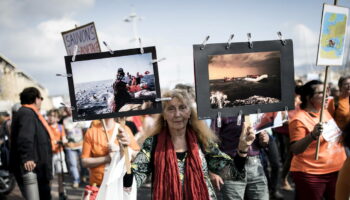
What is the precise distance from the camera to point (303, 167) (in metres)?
3.14

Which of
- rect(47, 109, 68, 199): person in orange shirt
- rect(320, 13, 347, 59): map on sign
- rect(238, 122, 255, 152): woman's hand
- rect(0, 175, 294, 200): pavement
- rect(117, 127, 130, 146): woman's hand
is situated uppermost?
rect(320, 13, 347, 59): map on sign

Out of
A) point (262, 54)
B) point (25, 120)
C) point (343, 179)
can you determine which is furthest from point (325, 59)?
point (25, 120)

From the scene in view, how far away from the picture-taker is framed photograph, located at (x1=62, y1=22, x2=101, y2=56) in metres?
2.89

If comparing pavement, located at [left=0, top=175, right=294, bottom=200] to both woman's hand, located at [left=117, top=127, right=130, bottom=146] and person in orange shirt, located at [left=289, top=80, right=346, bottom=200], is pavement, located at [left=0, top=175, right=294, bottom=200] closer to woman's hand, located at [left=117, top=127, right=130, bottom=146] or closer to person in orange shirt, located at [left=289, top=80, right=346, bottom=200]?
person in orange shirt, located at [left=289, top=80, right=346, bottom=200]

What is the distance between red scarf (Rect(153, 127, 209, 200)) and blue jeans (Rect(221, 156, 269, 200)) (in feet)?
3.18

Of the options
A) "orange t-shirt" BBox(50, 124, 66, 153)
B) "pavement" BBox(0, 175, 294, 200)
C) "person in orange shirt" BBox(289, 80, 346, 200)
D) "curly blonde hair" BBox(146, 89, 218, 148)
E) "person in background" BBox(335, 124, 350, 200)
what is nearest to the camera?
"person in background" BBox(335, 124, 350, 200)

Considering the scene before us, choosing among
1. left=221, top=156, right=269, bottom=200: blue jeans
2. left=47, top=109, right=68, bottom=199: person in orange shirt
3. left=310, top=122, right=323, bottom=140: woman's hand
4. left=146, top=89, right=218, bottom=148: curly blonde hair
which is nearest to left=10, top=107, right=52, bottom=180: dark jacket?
left=47, top=109, right=68, bottom=199: person in orange shirt

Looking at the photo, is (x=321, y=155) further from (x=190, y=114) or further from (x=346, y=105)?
(x=346, y=105)

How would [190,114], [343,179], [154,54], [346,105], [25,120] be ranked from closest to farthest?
[343,179]
[154,54]
[190,114]
[25,120]
[346,105]

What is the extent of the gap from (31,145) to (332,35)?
3.85m

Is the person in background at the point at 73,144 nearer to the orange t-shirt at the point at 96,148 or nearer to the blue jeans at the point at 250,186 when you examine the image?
the orange t-shirt at the point at 96,148

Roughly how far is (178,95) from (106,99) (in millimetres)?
595

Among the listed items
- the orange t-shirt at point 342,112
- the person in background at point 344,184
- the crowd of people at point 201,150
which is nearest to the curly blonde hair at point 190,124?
the crowd of people at point 201,150

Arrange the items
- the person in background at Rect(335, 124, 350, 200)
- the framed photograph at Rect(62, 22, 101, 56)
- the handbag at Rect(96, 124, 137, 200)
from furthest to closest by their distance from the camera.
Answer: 1. the framed photograph at Rect(62, 22, 101, 56)
2. the handbag at Rect(96, 124, 137, 200)
3. the person in background at Rect(335, 124, 350, 200)
